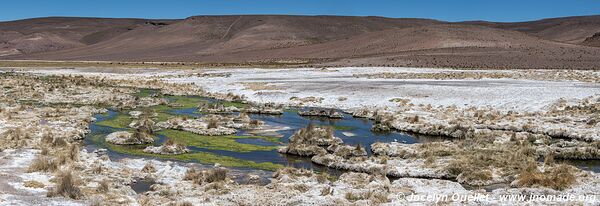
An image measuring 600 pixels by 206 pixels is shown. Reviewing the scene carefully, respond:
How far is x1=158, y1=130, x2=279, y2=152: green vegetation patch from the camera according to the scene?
70.0ft

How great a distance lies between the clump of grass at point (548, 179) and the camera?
14.3 m

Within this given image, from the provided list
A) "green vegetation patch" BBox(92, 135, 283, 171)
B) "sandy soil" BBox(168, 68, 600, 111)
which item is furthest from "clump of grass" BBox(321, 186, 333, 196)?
"sandy soil" BBox(168, 68, 600, 111)

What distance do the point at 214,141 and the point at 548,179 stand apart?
12.4m

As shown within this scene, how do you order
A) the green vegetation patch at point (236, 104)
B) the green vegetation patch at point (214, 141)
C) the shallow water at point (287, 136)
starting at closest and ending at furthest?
the shallow water at point (287, 136), the green vegetation patch at point (214, 141), the green vegetation patch at point (236, 104)

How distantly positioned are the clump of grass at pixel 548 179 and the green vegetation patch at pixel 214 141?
9.18 meters

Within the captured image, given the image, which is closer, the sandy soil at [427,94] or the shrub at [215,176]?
the shrub at [215,176]

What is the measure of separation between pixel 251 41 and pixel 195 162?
511 feet

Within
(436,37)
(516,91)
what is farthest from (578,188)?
(436,37)

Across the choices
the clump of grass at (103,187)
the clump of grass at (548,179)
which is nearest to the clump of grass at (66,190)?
the clump of grass at (103,187)

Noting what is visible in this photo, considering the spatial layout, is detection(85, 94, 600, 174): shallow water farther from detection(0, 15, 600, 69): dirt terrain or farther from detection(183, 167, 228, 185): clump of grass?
detection(0, 15, 600, 69): dirt terrain

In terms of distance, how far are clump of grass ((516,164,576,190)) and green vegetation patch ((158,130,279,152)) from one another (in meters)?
9.18

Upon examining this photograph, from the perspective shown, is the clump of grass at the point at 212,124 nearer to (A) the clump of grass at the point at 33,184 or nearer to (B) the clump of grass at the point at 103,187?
(B) the clump of grass at the point at 103,187

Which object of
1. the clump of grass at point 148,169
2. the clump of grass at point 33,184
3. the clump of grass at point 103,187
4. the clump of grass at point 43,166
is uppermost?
the clump of grass at point 43,166

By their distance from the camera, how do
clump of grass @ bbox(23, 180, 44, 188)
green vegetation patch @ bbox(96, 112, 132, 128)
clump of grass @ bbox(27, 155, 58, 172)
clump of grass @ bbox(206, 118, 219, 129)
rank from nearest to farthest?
clump of grass @ bbox(23, 180, 44, 188) → clump of grass @ bbox(27, 155, 58, 172) → clump of grass @ bbox(206, 118, 219, 129) → green vegetation patch @ bbox(96, 112, 132, 128)
